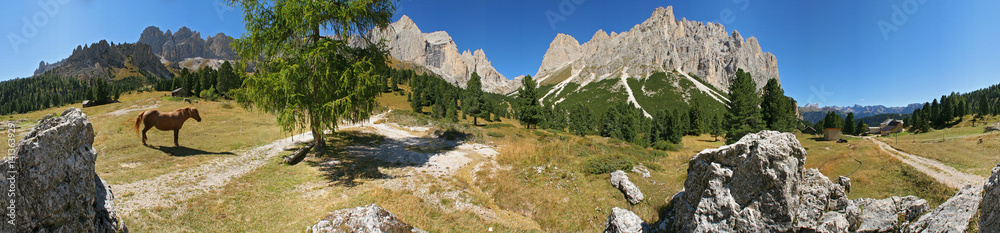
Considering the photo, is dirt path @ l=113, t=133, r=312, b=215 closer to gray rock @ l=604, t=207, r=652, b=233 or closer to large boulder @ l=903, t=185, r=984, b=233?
gray rock @ l=604, t=207, r=652, b=233

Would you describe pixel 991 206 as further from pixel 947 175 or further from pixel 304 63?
pixel 304 63

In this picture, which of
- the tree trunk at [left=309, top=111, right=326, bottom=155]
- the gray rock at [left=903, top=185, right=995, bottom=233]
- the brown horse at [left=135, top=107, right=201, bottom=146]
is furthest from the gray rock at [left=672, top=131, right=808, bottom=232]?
the brown horse at [left=135, top=107, right=201, bottom=146]

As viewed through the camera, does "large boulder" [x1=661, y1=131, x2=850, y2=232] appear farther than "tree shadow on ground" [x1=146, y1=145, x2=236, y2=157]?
No

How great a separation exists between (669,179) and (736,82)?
1007 inches

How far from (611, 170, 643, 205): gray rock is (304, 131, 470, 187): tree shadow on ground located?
851 centimetres

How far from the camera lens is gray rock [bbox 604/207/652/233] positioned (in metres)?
8.20

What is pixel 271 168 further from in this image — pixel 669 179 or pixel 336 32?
pixel 669 179

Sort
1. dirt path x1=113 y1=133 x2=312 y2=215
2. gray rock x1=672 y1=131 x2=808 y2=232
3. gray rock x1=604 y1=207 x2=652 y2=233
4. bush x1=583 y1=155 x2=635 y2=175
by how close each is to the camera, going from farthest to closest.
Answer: bush x1=583 y1=155 x2=635 y2=175 → gray rock x1=604 y1=207 x2=652 y2=233 → dirt path x1=113 y1=133 x2=312 y2=215 → gray rock x1=672 y1=131 x2=808 y2=232

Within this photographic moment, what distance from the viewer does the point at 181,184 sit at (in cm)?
948

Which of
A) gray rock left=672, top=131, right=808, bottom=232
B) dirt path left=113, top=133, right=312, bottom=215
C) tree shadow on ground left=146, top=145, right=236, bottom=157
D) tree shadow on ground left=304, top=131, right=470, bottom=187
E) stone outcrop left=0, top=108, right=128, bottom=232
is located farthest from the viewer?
tree shadow on ground left=146, top=145, right=236, bottom=157

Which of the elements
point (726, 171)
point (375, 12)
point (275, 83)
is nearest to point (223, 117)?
point (275, 83)

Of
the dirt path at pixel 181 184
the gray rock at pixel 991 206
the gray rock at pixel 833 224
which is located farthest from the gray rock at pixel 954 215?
the dirt path at pixel 181 184

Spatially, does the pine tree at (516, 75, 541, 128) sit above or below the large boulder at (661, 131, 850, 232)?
above

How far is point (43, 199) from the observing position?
437 centimetres
